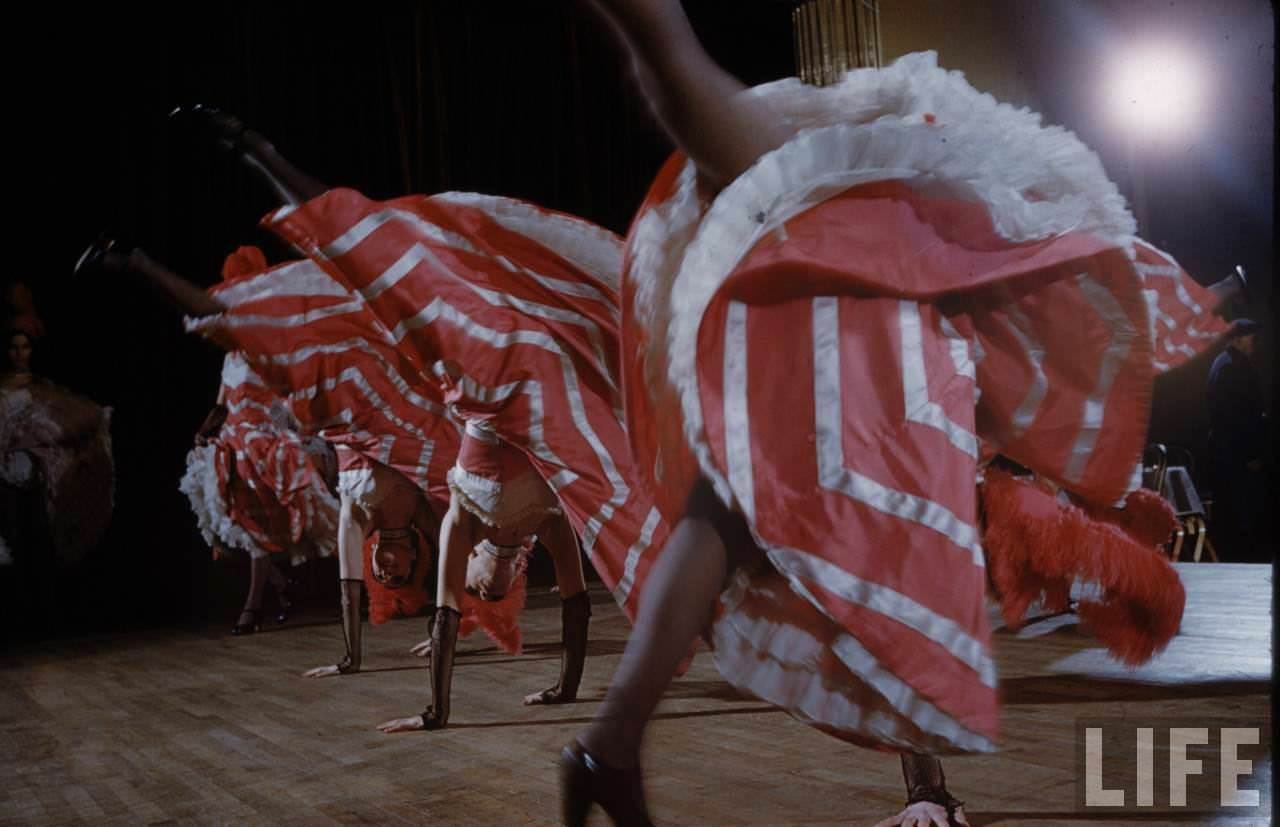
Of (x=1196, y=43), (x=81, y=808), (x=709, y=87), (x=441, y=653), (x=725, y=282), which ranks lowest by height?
(x=81, y=808)

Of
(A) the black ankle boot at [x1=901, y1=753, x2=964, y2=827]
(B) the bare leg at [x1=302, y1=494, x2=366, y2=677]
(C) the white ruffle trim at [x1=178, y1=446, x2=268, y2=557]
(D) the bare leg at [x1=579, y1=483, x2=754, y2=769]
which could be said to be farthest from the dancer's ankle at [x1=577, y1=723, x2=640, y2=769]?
(C) the white ruffle trim at [x1=178, y1=446, x2=268, y2=557]

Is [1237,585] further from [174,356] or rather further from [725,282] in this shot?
[174,356]

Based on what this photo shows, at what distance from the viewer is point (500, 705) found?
338 centimetres

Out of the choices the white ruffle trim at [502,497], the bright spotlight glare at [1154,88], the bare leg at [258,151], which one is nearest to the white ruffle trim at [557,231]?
the bare leg at [258,151]

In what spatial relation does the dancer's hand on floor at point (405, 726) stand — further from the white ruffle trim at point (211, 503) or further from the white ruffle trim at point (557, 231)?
the white ruffle trim at point (211, 503)

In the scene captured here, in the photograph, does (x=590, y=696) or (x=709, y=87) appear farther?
(x=590, y=696)

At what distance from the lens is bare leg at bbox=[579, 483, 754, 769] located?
135cm

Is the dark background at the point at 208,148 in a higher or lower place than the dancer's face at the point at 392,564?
higher

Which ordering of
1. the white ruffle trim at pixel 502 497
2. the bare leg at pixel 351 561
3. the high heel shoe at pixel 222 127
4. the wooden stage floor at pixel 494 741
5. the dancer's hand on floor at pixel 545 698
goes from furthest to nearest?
the bare leg at pixel 351 561
the dancer's hand on floor at pixel 545 698
the high heel shoe at pixel 222 127
the white ruffle trim at pixel 502 497
the wooden stage floor at pixel 494 741

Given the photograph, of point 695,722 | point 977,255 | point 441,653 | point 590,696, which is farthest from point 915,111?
point 590,696

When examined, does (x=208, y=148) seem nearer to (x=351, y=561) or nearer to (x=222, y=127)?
(x=222, y=127)

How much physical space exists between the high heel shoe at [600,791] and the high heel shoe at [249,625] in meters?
4.50

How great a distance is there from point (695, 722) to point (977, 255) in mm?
1838

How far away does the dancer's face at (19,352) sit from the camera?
5539mm
